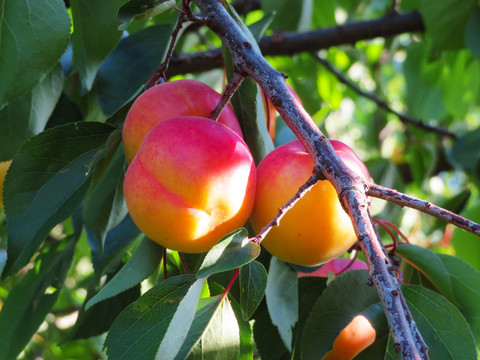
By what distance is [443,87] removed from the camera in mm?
2207

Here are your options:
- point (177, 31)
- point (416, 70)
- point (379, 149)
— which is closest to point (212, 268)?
point (177, 31)

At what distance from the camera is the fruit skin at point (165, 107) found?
69 cm

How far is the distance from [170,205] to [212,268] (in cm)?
11

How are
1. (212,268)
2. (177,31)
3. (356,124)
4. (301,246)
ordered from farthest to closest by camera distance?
1. (356,124)
2. (177,31)
3. (301,246)
4. (212,268)

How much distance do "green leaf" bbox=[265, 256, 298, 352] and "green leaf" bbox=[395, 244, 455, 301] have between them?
0.17m

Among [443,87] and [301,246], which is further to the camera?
[443,87]

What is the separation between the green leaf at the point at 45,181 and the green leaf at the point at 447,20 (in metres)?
1.04

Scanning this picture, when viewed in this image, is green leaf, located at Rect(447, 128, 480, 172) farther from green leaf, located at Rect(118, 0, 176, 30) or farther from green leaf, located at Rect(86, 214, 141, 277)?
green leaf, located at Rect(118, 0, 176, 30)

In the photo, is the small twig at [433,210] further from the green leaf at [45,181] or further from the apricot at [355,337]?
the green leaf at [45,181]

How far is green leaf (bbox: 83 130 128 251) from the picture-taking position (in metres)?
0.75

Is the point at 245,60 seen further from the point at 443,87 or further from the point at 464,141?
the point at 443,87

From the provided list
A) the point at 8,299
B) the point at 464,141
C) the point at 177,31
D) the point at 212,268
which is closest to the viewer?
the point at 212,268

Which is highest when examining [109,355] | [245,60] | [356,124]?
[245,60]

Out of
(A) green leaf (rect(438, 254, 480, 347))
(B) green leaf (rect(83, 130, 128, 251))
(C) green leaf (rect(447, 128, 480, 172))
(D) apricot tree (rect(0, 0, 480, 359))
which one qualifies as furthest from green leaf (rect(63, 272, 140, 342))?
(C) green leaf (rect(447, 128, 480, 172))
